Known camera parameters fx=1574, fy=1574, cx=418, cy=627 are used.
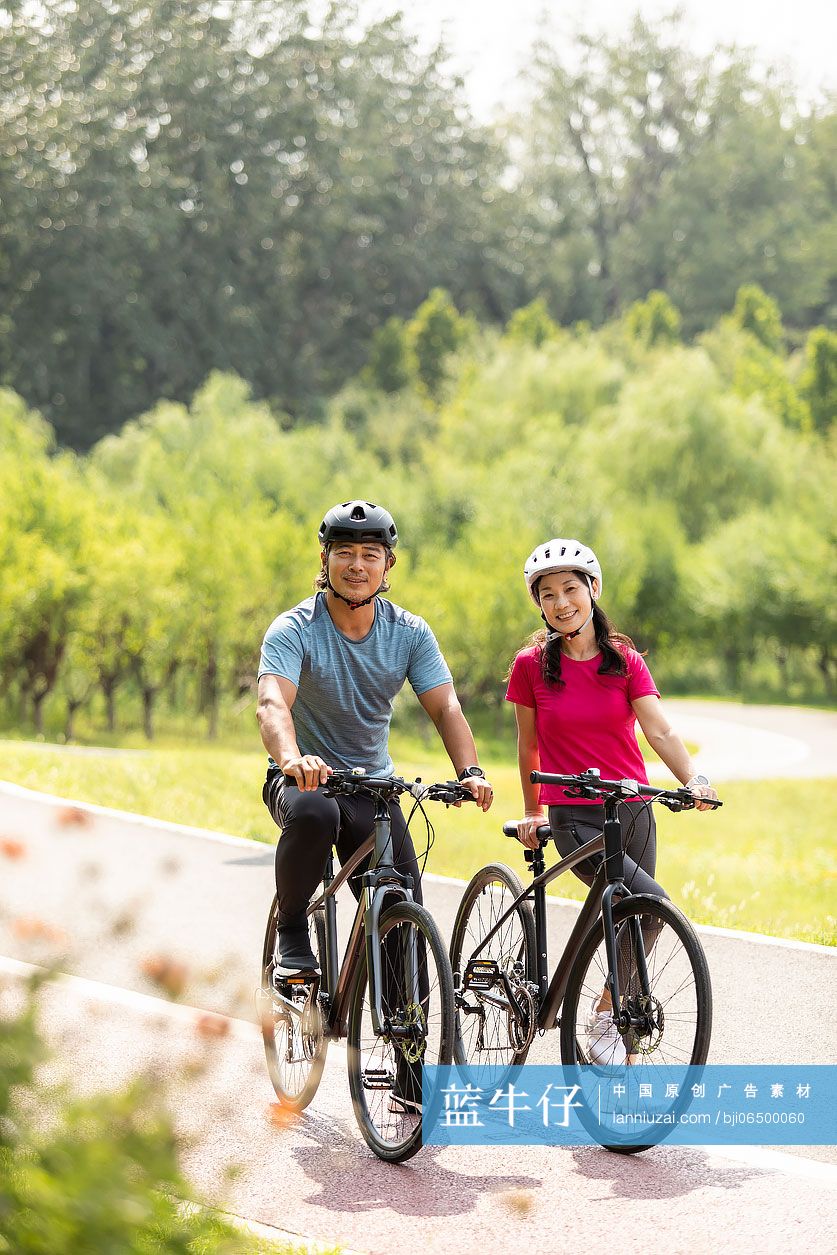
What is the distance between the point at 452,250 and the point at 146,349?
18.4 m

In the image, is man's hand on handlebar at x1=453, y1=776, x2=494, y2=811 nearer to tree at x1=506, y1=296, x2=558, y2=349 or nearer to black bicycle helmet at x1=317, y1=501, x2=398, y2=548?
black bicycle helmet at x1=317, y1=501, x2=398, y2=548

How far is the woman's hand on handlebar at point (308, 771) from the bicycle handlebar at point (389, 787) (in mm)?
81

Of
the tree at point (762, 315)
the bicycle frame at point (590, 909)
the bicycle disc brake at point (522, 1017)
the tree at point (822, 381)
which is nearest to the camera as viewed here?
the bicycle frame at point (590, 909)

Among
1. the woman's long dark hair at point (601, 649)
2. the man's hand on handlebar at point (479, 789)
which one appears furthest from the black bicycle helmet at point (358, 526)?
the man's hand on handlebar at point (479, 789)

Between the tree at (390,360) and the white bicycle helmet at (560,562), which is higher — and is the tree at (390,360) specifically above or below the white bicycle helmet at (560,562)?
above

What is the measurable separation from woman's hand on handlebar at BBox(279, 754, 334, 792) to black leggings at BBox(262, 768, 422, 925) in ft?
0.76

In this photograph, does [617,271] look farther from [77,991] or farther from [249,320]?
[77,991]

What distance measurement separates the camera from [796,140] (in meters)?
82.8

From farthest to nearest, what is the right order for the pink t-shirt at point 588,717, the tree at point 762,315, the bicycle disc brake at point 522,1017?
the tree at point 762,315 → the pink t-shirt at point 588,717 → the bicycle disc brake at point 522,1017

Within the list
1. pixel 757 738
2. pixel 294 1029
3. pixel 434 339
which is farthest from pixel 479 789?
pixel 434 339

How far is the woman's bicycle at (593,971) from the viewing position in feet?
14.3

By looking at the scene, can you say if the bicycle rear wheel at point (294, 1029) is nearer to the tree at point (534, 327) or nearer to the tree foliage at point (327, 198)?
the tree foliage at point (327, 198)

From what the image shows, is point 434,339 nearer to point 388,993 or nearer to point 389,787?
point 389,787

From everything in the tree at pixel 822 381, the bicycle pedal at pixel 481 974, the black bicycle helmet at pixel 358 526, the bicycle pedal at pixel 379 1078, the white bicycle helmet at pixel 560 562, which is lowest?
the bicycle pedal at pixel 379 1078
